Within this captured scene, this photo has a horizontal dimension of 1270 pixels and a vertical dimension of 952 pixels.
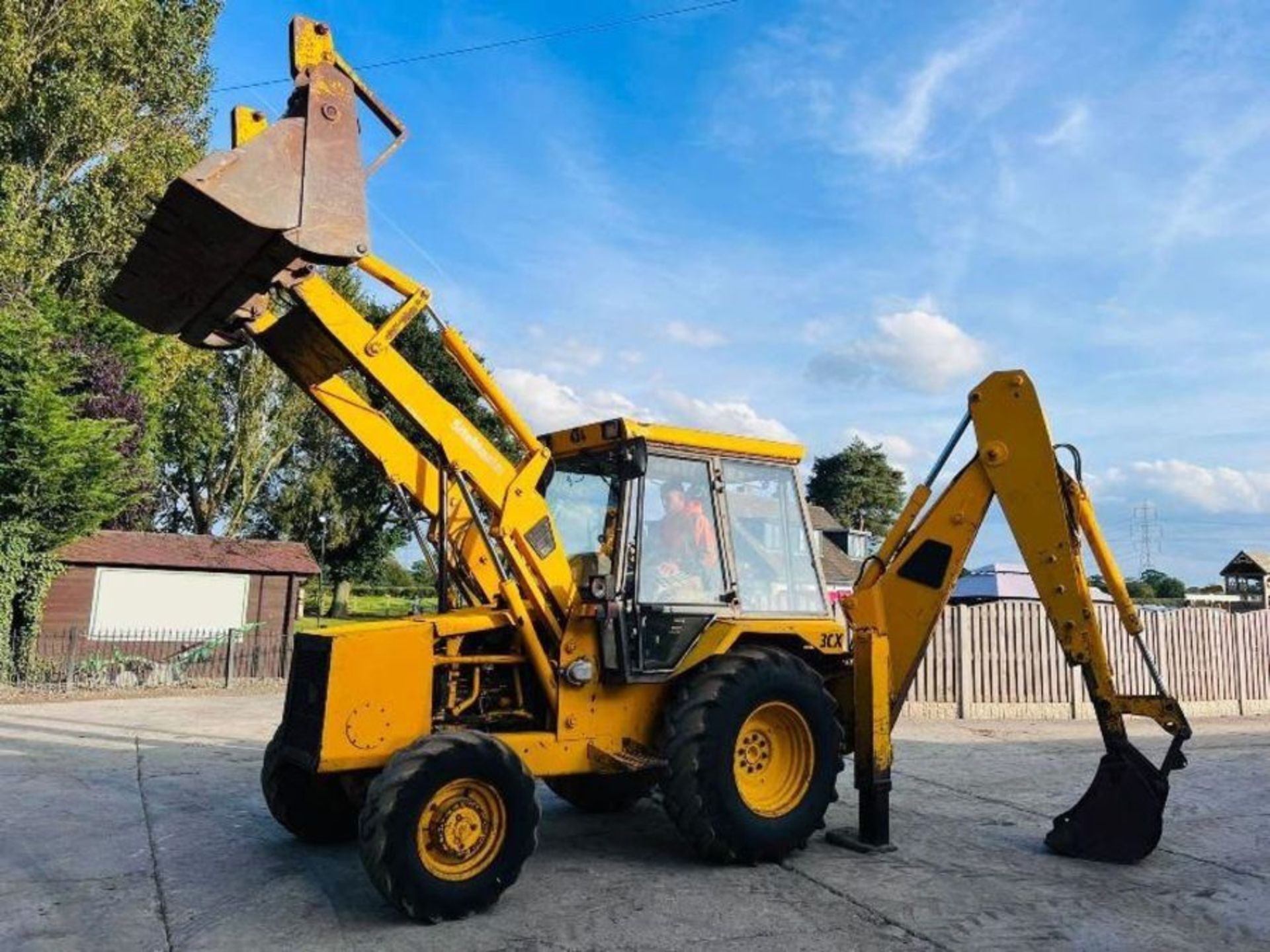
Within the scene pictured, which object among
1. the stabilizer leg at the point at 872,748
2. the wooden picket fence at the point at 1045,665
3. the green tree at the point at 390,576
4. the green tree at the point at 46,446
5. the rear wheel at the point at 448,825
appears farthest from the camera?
the green tree at the point at 390,576

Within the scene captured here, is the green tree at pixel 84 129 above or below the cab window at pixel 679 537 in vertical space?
above

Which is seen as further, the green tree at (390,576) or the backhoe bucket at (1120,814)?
the green tree at (390,576)

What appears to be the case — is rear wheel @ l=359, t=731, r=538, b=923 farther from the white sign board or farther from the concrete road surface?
the white sign board

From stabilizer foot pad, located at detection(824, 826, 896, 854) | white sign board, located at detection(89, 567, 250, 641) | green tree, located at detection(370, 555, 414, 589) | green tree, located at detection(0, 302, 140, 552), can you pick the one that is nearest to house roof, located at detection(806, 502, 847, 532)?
green tree, located at detection(370, 555, 414, 589)

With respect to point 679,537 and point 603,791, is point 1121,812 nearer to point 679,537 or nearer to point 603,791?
point 679,537

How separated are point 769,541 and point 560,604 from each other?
1.57 m

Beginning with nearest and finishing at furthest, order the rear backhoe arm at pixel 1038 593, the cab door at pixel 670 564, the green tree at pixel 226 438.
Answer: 1. the cab door at pixel 670 564
2. the rear backhoe arm at pixel 1038 593
3. the green tree at pixel 226 438

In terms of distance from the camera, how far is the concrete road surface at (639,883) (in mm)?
4734

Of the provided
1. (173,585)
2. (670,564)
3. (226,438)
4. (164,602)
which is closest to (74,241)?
(173,585)

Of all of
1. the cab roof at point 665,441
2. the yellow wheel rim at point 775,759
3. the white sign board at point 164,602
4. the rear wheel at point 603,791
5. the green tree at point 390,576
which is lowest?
the rear wheel at point 603,791

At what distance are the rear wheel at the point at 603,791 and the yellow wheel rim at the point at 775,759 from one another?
130 centimetres

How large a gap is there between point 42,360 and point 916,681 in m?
15.3

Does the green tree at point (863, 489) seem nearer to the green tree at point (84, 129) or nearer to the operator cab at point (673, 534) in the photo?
the green tree at point (84, 129)

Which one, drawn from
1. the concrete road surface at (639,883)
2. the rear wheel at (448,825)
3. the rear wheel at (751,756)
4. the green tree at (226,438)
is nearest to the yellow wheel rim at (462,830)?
the rear wheel at (448,825)
